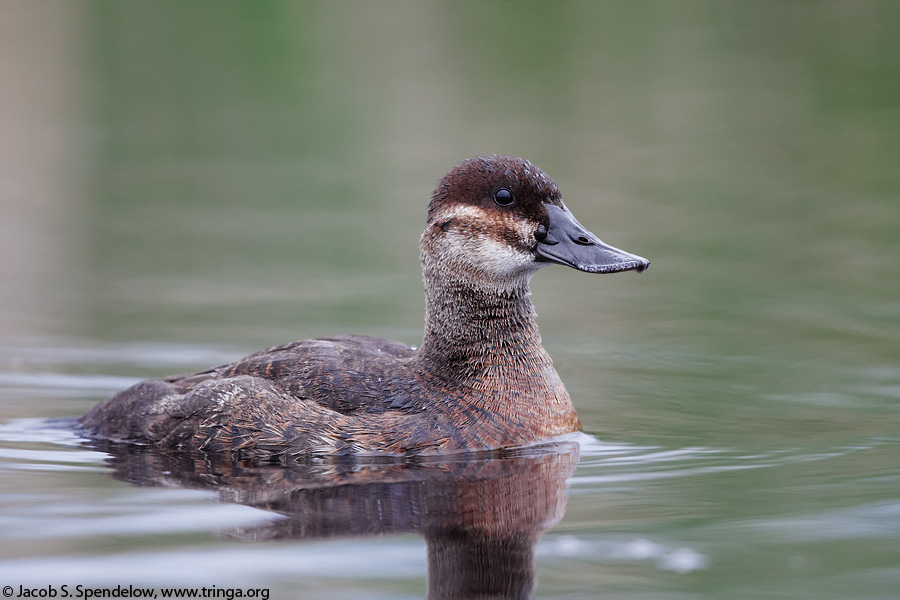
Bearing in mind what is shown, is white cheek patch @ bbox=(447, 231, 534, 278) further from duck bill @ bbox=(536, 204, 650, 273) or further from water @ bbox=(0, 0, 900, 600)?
water @ bbox=(0, 0, 900, 600)

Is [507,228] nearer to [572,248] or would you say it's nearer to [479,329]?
[572,248]

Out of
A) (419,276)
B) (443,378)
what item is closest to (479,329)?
(443,378)

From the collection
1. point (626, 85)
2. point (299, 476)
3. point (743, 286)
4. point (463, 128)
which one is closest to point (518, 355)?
point (299, 476)

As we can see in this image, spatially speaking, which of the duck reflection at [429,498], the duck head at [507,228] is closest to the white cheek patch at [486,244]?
the duck head at [507,228]

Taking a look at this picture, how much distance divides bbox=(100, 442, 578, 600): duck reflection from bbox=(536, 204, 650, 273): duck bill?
1008 mm

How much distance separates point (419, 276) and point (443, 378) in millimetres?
4159

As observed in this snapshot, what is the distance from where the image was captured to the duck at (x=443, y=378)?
272 inches

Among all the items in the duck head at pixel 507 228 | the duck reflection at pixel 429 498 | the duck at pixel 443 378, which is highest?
the duck head at pixel 507 228

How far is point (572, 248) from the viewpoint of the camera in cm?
715

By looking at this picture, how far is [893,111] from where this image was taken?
57.5ft

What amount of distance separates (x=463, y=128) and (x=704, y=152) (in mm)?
3249

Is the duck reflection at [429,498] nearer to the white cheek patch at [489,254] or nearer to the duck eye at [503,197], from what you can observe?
the white cheek patch at [489,254]

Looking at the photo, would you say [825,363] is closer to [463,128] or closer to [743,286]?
[743,286]

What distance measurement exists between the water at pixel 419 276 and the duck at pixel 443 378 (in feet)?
0.76
